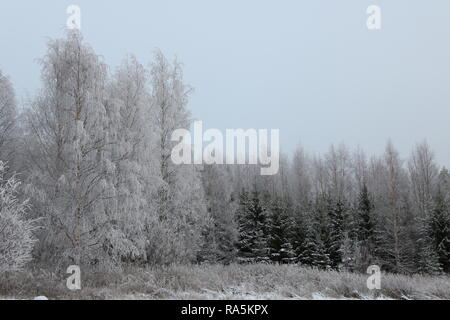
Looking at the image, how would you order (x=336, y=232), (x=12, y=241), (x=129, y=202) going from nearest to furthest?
(x=12, y=241)
(x=129, y=202)
(x=336, y=232)

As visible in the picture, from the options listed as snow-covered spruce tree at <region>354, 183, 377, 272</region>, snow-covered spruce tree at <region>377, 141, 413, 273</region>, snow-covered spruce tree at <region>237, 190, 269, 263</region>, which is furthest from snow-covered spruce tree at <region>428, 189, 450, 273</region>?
snow-covered spruce tree at <region>237, 190, 269, 263</region>

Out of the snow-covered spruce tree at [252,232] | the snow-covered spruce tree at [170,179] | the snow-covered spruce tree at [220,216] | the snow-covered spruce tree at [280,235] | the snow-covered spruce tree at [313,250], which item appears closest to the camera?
the snow-covered spruce tree at [170,179]

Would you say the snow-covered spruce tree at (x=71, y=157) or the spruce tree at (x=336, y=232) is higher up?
the snow-covered spruce tree at (x=71, y=157)

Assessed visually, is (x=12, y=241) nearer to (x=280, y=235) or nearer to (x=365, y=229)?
(x=280, y=235)

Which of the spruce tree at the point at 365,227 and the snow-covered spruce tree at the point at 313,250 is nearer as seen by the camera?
the snow-covered spruce tree at the point at 313,250

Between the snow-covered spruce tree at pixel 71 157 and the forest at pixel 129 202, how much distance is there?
0.12ft

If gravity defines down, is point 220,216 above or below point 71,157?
below

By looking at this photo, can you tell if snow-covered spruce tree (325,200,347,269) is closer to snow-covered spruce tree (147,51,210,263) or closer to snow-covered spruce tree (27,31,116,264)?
snow-covered spruce tree (147,51,210,263)

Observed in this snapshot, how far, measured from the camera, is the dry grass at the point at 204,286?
9.38 m

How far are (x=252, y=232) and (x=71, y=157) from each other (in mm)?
19416

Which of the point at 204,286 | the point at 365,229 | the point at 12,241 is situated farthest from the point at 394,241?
the point at 12,241

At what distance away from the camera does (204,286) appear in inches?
428

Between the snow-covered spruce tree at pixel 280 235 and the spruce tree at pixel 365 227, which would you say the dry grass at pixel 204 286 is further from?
the spruce tree at pixel 365 227

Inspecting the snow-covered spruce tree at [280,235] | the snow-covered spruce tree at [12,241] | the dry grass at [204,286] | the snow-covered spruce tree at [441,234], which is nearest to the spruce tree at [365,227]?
the snow-covered spruce tree at [441,234]
